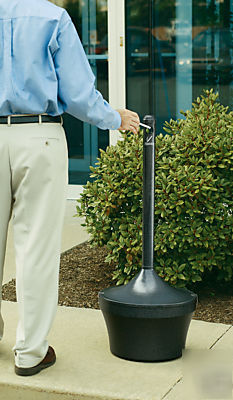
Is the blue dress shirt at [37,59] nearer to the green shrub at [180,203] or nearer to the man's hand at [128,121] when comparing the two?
the man's hand at [128,121]

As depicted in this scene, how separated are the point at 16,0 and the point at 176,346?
192 centimetres

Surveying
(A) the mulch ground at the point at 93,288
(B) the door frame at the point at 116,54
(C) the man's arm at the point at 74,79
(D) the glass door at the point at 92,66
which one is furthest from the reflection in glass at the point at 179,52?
(C) the man's arm at the point at 74,79

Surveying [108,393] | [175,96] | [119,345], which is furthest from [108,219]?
[175,96]

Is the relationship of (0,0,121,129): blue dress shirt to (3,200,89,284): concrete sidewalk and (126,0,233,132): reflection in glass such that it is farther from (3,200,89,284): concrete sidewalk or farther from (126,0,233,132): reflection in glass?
(126,0,233,132): reflection in glass

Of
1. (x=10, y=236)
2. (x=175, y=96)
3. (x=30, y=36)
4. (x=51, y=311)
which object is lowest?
(x=10, y=236)

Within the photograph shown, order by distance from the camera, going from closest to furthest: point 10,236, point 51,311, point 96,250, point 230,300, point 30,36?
point 30,36 < point 51,311 < point 230,300 < point 96,250 < point 10,236

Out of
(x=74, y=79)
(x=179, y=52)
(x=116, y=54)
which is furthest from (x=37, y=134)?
(x=116, y=54)

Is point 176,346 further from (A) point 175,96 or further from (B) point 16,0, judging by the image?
(A) point 175,96

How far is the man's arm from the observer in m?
3.53

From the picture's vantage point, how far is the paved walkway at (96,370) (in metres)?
3.56

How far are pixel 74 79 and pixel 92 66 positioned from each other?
5606 mm

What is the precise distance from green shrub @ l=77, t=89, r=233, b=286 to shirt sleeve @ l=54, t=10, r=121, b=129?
133cm

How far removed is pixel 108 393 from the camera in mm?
3535

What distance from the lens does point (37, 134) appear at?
3.55 metres
